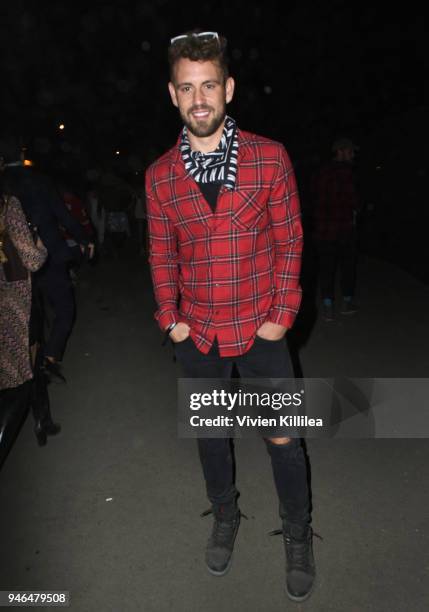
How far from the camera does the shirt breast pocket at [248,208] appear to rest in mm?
2207

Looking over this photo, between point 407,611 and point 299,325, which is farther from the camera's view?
point 299,325

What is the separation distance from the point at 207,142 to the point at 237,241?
1.41 feet

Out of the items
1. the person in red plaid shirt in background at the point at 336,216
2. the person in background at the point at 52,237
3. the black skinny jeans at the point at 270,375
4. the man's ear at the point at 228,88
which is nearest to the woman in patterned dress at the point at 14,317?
the black skinny jeans at the point at 270,375

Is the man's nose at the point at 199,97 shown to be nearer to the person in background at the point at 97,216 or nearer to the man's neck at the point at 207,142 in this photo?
the man's neck at the point at 207,142

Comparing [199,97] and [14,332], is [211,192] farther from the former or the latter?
[14,332]

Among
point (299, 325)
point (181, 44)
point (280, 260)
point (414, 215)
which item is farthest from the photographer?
point (414, 215)

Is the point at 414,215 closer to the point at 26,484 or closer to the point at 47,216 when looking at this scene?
the point at 47,216

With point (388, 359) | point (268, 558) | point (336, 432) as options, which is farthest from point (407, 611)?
point (388, 359)

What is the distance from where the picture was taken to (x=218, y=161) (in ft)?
7.33

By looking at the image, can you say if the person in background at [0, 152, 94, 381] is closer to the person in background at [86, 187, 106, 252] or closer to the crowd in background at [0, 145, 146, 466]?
the crowd in background at [0, 145, 146, 466]

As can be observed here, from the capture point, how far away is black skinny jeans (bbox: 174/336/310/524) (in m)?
2.34

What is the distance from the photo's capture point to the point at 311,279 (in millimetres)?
9289

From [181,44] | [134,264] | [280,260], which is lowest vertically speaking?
[134,264]

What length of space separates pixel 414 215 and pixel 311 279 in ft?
9.51
